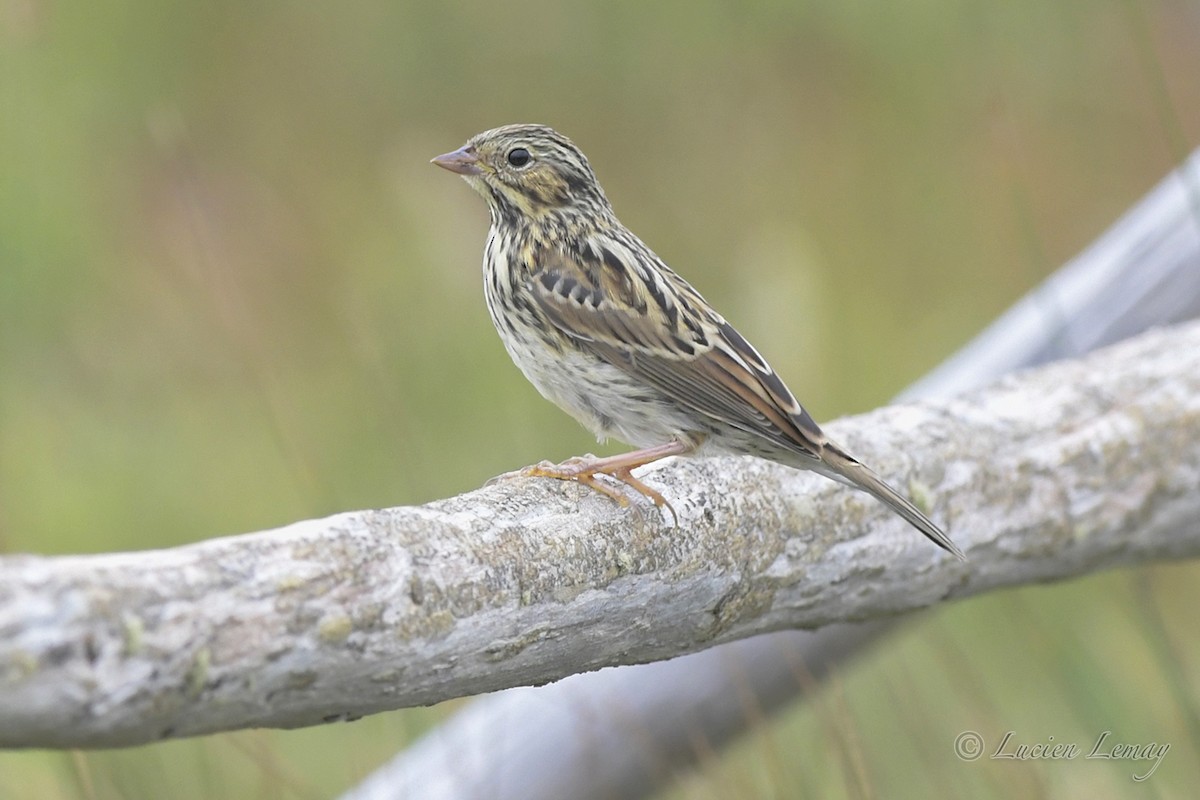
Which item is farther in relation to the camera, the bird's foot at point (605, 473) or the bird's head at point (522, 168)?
the bird's head at point (522, 168)

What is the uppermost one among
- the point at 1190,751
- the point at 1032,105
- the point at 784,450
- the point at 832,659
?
the point at 1032,105

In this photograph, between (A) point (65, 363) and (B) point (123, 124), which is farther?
(B) point (123, 124)

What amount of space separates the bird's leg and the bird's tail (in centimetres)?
45

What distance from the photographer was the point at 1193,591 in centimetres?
632

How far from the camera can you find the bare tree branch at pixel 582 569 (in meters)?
1.81

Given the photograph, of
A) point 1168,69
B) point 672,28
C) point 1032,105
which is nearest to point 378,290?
point 672,28

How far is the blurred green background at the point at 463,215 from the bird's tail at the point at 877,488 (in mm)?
1678

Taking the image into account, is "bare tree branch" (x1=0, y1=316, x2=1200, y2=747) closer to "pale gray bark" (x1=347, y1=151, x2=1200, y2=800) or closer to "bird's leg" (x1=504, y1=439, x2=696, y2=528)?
"bird's leg" (x1=504, y1=439, x2=696, y2=528)

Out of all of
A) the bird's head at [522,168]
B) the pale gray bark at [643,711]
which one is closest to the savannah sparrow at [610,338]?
the bird's head at [522,168]

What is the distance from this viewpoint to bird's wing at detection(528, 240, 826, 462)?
3547 millimetres

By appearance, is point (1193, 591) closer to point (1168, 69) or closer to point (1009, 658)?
point (1009, 658)

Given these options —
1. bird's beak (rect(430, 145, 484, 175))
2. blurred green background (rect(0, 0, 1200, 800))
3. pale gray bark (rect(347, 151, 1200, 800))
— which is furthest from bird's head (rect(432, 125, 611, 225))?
pale gray bark (rect(347, 151, 1200, 800))

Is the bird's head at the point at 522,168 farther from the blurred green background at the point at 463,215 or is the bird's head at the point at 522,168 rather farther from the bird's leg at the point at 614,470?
the bird's leg at the point at 614,470

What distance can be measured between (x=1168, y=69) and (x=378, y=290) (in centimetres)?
554
